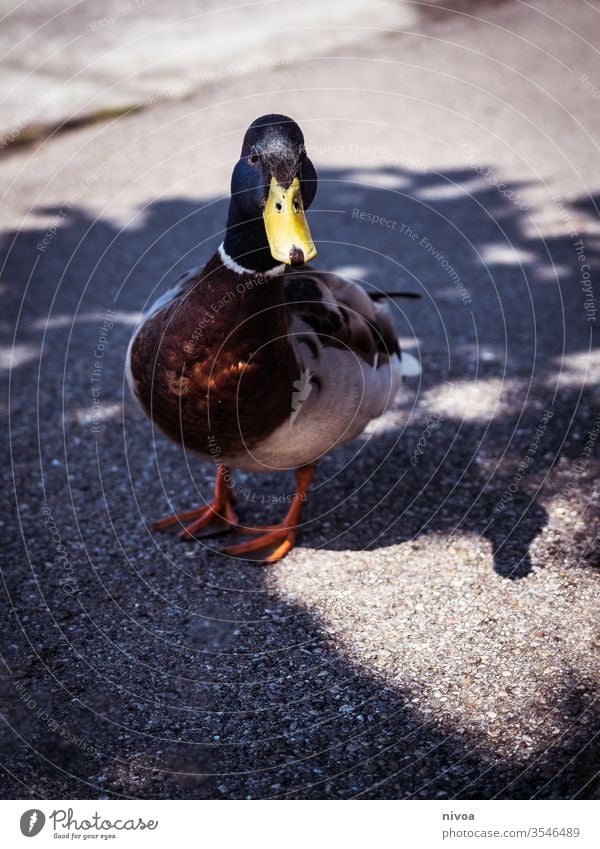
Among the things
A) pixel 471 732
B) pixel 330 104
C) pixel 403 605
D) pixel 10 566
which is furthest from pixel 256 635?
pixel 330 104

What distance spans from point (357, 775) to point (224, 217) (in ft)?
15.4

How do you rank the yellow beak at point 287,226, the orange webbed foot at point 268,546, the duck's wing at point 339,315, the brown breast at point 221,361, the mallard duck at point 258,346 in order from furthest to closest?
the orange webbed foot at point 268,546 < the duck's wing at point 339,315 < the brown breast at point 221,361 < the mallard duck at point 258,346 < the yellow beak at point 287,226

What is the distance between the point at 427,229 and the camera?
6289 millimetres

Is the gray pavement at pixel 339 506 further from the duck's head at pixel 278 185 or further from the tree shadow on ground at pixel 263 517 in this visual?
the duck's head at pixel 278 185

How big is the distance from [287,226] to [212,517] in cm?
157

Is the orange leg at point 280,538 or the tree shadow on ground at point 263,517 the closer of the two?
the tree shadow on ground at point 263,517

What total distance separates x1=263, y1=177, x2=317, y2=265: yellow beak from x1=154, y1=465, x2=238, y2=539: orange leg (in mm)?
1331

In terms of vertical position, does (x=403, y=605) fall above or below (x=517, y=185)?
below

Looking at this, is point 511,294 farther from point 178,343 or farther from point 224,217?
point 178,343

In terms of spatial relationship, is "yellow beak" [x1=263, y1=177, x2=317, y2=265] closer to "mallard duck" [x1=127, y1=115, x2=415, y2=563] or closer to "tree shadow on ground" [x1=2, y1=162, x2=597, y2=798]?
"mallard duck" [x1=127, y1=115, x2=415, y2=563]

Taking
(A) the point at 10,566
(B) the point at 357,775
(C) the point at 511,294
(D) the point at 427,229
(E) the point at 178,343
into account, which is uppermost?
(D) the point at 427,229

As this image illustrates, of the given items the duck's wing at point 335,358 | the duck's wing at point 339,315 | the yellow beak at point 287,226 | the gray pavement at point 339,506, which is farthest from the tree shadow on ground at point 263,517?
the yellow beak at point 287,226

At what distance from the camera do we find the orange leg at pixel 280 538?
3613 mm

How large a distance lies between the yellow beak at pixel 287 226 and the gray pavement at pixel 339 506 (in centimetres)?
142
